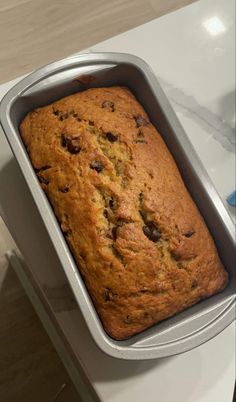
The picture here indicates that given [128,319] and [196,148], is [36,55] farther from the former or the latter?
[128,319]

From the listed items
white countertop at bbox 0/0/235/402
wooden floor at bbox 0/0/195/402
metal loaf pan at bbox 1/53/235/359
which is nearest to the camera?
metal loaf pan at bbox 1/53/235/359

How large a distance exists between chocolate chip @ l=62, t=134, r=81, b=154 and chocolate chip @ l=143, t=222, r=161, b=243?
162mm

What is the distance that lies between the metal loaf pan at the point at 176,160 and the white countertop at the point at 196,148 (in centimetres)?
12

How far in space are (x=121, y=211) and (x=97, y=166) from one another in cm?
8

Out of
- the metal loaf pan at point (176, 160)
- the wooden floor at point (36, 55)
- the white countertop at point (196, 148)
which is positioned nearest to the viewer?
the metal loaf pan at point (176, 160)

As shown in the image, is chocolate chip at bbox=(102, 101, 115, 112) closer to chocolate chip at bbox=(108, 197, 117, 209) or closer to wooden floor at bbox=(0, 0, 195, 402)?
chocolate chip at bbox=(108, 197, 117, 209)

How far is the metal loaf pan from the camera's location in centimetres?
82

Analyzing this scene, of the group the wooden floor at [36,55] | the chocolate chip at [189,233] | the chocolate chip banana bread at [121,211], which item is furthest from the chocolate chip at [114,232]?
the wooden floor at [36,55]

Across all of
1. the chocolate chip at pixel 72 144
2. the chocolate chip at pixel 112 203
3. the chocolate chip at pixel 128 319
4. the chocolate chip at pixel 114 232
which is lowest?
the chocolate chip at pixel 128 319

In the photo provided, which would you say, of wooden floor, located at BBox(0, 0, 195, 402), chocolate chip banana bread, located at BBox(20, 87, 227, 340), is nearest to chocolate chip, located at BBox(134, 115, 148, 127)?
chocolate chip banana bread, located at BBox(20, 87, 227, 340)

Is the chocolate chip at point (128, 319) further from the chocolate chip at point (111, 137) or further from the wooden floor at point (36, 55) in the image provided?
the wooden floor at point (36, 55)

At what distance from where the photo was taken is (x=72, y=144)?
0.86 metres

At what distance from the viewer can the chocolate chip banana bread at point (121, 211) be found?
0.83 meters

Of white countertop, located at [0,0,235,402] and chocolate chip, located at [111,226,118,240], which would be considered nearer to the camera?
chocolate chip, located at [111,226,118,240]
